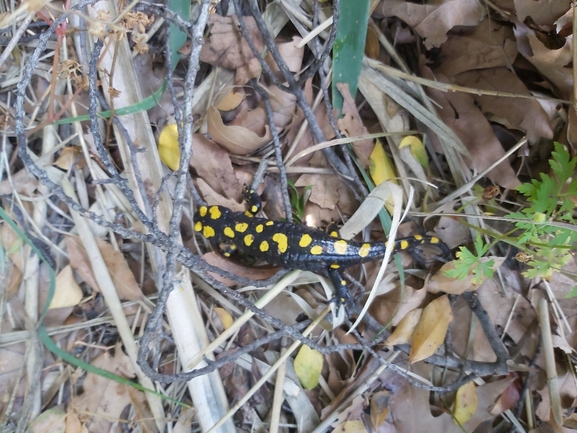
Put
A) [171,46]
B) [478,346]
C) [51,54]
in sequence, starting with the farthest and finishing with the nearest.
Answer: [478,346] < [51,54] < [171,46]

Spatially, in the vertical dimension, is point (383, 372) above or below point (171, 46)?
below

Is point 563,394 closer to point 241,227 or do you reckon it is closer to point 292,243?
point 292,243

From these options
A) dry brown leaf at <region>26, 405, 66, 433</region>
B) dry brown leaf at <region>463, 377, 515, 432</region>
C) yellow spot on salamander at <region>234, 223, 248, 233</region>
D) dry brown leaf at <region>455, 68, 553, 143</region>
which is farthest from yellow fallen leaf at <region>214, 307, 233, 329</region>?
dry brown leaf at <region>455, 68, 553, 143</region>

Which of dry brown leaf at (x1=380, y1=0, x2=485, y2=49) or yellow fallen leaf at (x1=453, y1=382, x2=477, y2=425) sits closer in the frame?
dry brown leaf at (x1=380, y1=0, x2=485, y2=49)

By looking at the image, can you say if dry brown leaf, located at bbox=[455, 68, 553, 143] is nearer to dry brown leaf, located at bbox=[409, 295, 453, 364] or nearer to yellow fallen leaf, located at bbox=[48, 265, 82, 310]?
dry brown leaf, located at bbox=[409, 295, 453, 364]

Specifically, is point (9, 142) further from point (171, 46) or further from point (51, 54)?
point (171, 46)

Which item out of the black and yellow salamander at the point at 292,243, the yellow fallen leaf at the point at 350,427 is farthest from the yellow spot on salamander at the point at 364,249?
the yellow fallen leaf at the point at 350,427

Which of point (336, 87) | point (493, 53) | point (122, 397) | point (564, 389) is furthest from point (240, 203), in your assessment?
point (564, 389)
